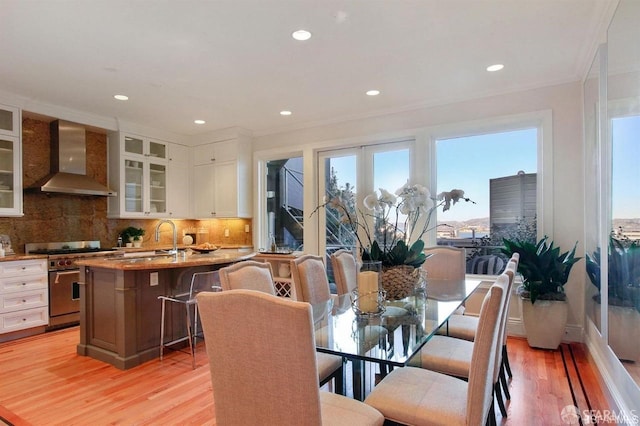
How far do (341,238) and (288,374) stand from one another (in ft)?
12.8

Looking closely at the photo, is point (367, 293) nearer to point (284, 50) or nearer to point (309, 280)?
point (309, 280)

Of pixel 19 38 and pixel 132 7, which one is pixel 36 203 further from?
pixel 132 7

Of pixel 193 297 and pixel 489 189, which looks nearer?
pixel 193 297

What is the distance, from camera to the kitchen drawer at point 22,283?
376 centimetres

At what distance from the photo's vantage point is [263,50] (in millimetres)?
2953

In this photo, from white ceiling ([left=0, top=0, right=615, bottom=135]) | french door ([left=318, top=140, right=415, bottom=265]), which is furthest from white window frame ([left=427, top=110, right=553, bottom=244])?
french door ([left=318, top=140, right=415, bottom=265])

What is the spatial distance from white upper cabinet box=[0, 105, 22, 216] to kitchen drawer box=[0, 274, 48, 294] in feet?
2.47

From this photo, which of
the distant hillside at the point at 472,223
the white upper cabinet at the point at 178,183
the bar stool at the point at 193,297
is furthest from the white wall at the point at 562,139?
the white upper cabinet at the point at 178,183

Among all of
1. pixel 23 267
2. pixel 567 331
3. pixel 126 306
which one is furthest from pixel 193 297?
pixel 567 331

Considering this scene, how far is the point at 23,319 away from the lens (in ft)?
12.8

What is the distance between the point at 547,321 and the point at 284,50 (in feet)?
11.1

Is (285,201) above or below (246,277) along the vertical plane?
above

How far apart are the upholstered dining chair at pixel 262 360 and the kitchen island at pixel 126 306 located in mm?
2013

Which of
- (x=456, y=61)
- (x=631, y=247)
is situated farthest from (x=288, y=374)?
(x=456, y=61)
